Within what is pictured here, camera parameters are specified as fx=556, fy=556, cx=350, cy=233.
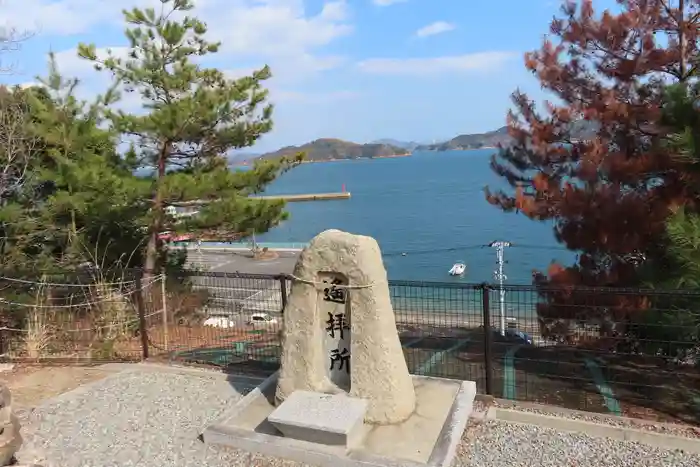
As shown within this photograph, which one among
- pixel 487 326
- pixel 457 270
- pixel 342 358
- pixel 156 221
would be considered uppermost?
pixel 156 221

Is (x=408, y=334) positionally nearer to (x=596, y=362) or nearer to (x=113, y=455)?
(x=596, y=362)

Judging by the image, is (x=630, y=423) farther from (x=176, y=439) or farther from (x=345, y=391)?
(x=176, y=439)

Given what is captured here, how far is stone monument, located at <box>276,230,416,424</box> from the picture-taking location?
14.0ft

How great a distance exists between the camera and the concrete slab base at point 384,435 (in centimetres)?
380

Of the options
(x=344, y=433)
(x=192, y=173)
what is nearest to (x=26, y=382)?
(x=344, y=433)

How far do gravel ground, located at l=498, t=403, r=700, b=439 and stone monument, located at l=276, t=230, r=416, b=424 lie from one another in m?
1.16

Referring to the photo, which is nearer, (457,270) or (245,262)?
(457,270)

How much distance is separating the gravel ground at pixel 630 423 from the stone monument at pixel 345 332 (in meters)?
1.16

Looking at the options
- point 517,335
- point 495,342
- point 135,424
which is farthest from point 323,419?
point 517,335

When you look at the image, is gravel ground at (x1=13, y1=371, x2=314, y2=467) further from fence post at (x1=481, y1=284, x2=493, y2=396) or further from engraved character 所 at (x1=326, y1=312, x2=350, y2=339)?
fence post at (x1=481, y1=284, x2=493, y2=396)

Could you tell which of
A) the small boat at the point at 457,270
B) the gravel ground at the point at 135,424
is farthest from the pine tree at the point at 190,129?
the small boat at the point at 457,270

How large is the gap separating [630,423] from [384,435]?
76.3 inches

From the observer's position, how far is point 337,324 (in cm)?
450

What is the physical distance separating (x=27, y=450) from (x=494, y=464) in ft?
11.5
